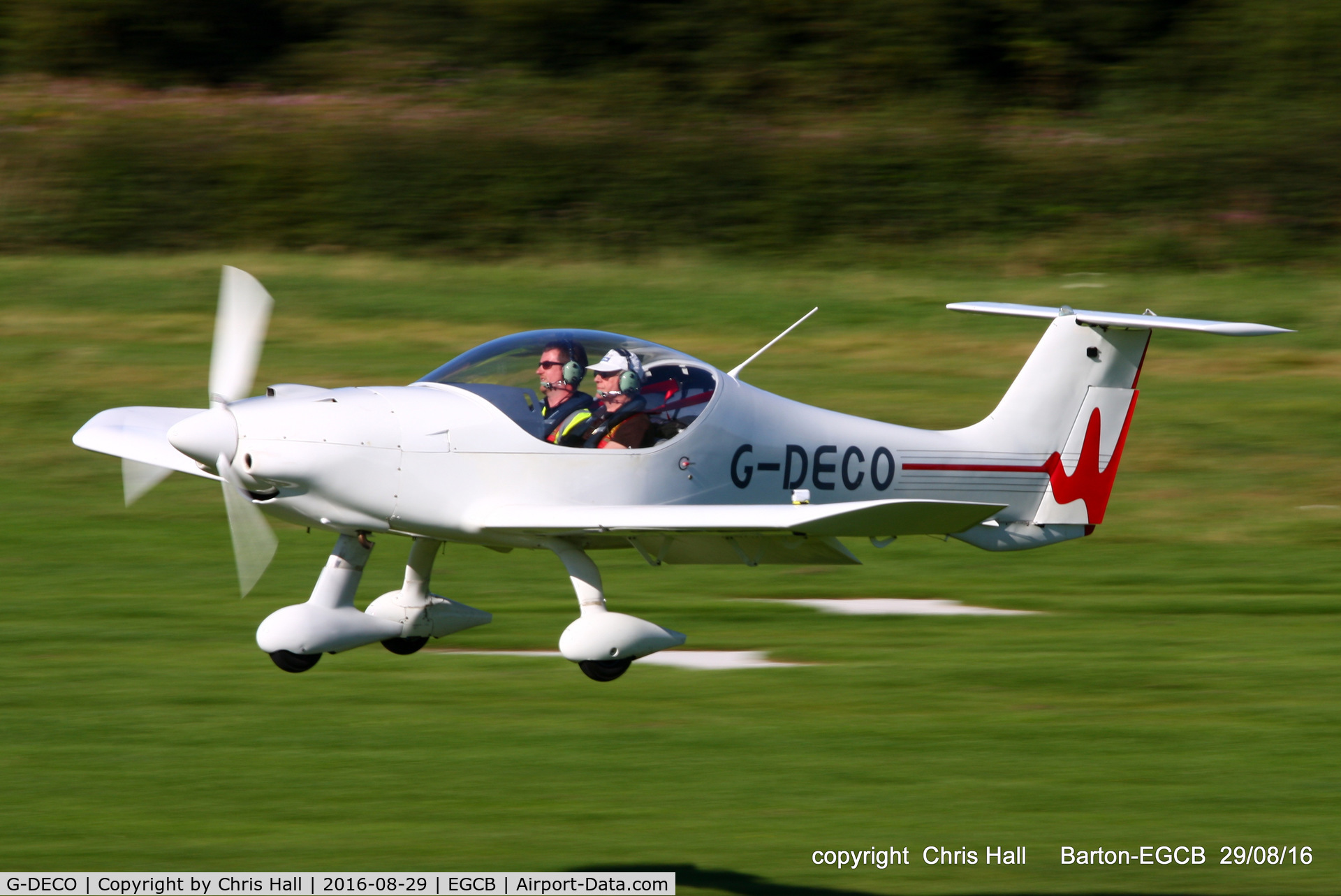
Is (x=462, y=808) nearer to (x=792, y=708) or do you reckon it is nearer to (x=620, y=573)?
(x=792, y=708)

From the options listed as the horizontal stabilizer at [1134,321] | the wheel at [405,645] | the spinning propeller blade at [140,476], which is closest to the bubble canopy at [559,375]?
the wheel at [405,645]

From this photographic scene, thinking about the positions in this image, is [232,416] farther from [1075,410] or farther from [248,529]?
[1075,410]

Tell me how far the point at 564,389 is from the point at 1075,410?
3.87 metres

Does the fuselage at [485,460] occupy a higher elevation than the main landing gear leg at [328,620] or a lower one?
higher

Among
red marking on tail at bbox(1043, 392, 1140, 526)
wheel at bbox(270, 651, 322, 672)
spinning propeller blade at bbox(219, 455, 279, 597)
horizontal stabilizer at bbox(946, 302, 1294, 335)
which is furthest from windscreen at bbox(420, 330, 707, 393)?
red marking on tail at bbox(1043, 392, 1140, 526)

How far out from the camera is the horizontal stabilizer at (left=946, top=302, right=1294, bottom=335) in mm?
9812

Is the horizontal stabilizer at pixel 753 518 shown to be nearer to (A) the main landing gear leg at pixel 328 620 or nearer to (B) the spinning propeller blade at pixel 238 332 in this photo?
(A) the main landing gear leg at pixel 328 620

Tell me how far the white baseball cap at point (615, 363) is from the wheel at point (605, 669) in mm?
1677

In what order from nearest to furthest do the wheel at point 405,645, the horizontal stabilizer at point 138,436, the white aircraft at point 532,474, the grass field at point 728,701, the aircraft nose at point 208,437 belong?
1. the grass field at point 728,701
2. the aircraft nose at point 208,437
3. the white aircraft at point 532,474
4. the wheel at point 405,645
5. the horizontal stabilizer at point 138,436

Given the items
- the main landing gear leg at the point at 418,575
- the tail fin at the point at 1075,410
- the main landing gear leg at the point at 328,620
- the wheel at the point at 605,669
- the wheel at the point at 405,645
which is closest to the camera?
the main landing gear leg at the point at 328,620

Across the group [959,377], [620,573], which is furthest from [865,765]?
[959,377]

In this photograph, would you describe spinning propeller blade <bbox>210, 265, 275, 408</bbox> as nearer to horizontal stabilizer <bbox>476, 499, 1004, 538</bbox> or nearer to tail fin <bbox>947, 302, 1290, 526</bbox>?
horizontal stabilizer <bbox>476, 499, 1004, 538</bbox>

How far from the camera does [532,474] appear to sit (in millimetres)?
9086

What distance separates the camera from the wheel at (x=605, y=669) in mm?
9406
